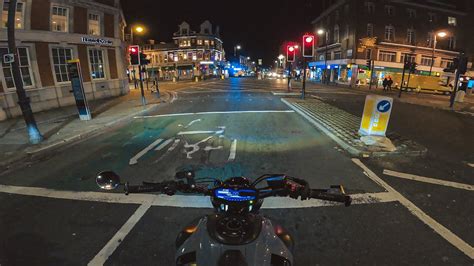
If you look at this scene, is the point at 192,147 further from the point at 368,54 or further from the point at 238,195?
the point at 368,54

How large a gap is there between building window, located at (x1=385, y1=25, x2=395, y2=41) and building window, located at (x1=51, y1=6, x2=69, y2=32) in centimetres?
4477

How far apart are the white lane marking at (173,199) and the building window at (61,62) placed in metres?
14.3

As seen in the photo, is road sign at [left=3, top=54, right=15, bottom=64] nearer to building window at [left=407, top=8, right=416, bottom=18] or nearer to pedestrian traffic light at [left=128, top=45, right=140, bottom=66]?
pedestrian traffic light at [left=128, top=45, right=140, bottom=66]

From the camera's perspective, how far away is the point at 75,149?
27.2 ft

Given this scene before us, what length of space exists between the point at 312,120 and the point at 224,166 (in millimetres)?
6753

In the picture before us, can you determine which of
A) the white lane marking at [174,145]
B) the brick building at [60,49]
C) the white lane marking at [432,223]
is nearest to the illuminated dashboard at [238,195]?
the white lane marking at [432,223]

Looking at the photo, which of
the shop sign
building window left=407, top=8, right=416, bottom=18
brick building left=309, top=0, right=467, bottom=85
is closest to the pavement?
the shop sign

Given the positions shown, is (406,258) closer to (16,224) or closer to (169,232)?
(169,232)

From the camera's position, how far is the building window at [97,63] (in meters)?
19.9

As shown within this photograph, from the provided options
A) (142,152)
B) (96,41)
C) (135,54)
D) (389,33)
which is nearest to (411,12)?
(389,33)

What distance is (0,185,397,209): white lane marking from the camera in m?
4.69

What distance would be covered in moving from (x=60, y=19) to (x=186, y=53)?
58.2m

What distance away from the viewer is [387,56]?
42.8 meters

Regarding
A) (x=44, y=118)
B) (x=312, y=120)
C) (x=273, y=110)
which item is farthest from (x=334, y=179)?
(x=44, y=118)
